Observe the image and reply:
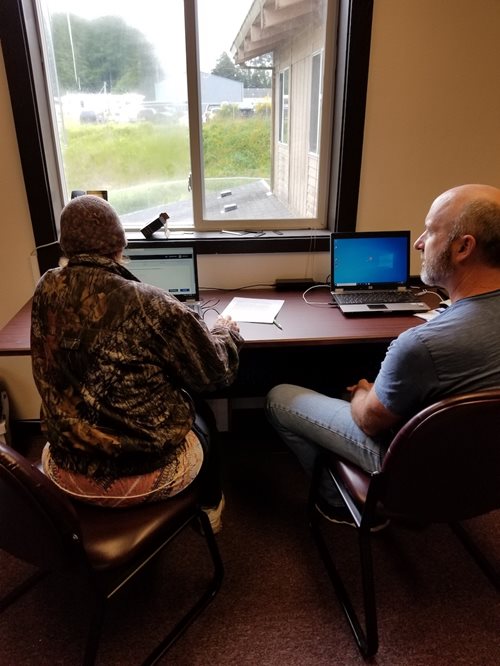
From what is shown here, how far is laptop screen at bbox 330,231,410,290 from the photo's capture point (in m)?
1.85

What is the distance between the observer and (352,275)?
1893 mm

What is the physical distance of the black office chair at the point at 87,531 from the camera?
84 cm

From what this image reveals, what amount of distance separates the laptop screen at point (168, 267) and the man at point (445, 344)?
798mm

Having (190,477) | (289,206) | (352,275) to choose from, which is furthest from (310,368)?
(190,477)

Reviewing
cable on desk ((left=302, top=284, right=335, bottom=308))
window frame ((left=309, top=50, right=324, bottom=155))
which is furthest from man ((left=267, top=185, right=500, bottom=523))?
window frame ((left=309, top=50, right=324, bottom=155))

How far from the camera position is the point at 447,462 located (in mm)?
967

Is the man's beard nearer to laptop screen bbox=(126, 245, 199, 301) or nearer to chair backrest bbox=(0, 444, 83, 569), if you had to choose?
laptop screen bbox=(126, 245, 199, 301)

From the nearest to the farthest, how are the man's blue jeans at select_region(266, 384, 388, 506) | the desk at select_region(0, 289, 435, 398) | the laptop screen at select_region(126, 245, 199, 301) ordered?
the man's blue jeans at select_region(266, 384, 388, 506)
the desk at select_region(0, 289, 435, 398)
the laptop screen at select_region(126, 245, 199, 301)

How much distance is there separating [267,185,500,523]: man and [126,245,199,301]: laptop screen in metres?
0.80

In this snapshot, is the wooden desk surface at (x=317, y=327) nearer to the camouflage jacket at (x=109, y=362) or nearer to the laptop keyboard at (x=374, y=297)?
the laptop keyboard at (x=374, y=297)

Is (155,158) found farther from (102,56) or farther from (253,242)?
(253,242)

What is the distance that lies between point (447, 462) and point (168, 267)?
49.6 inches

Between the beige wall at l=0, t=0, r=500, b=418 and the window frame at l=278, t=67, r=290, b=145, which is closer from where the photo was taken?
the beige wall at l=0, t=0, r=500, b=418

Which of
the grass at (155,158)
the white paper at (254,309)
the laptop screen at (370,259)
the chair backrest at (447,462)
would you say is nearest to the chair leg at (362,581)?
the chair backrest at (447,462)
